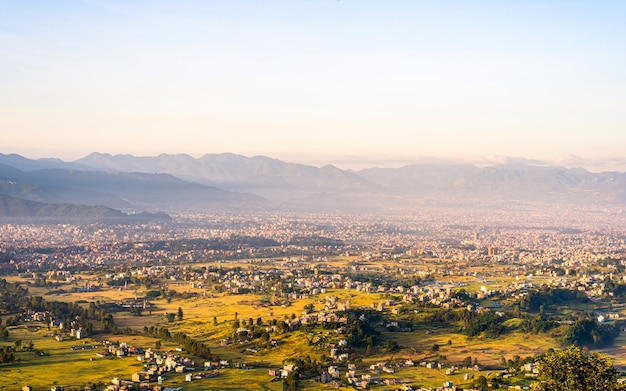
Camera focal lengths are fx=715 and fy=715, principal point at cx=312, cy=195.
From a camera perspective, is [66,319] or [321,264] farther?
[321,264]

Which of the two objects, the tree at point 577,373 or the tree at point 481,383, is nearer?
the tree at point 577,373

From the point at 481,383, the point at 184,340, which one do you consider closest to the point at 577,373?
the point at 481,383

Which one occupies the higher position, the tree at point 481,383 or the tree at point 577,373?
the tree at point 577,373

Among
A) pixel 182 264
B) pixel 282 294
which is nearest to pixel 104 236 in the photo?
pixel 182 264

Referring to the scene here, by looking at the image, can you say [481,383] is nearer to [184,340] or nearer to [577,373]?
[577,373]

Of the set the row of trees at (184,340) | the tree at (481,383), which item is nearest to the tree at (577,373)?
the tree at (481,383)

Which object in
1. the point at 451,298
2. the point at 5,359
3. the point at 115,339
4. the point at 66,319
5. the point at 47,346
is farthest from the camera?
the point at 451,298

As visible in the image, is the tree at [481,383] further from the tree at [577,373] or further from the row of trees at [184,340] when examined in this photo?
the row of trees at [184,340]

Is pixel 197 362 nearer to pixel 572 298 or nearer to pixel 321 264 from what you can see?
pixel 572 298

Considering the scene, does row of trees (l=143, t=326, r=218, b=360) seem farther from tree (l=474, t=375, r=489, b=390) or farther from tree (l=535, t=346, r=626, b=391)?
tree (l=535, t=346, r=626, b=391)
